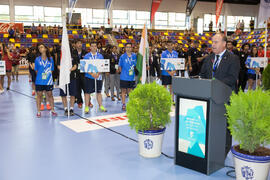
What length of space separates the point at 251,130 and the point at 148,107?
52.8 inches

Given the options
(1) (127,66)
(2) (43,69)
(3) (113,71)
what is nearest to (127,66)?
(1) (127,66)

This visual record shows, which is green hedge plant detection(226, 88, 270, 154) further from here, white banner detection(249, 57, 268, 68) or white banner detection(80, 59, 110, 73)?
white banner detection(249, 57, 268, 68)

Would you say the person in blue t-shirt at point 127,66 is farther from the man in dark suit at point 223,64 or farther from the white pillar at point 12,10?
the white pillar at point 12,10

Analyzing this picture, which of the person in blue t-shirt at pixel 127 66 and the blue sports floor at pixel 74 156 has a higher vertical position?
the person in blue t-shirt at pixel 127 66

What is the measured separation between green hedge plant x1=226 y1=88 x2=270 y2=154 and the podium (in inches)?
14.8

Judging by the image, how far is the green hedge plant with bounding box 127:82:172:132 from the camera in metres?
3.36

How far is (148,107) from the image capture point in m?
3.40

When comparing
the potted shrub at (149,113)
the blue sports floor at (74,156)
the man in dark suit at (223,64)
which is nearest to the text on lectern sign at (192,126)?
the blue sports floor at (74,156)

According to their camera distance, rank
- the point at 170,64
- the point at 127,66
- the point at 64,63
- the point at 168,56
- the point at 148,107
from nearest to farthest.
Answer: the point at 148,107
the point at 64,63
the point at 127,66
the point at 170,64
the point at 168,56

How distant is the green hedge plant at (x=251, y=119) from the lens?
2.29m

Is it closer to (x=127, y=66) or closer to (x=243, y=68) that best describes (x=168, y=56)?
(x=127, y=66)

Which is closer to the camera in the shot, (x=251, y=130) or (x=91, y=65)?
(x=251, y=130)

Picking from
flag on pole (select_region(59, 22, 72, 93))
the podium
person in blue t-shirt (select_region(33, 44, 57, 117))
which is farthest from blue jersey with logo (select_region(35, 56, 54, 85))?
the podium

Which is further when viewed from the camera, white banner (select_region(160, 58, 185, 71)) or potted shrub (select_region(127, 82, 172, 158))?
white banner (select_region(160, 58, 185, 71))
